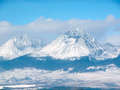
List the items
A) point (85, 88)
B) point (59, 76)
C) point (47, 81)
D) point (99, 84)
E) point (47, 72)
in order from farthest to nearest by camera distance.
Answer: point (47, 72) < point (59, 76) < point (47, 81) < point (99, 84) < point (85, 88)

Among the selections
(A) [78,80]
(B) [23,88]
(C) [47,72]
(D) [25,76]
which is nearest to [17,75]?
(D) [25,76]

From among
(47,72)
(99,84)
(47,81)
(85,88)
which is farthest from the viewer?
(47,72)

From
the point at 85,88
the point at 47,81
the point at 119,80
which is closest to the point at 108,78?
the point at 119,80

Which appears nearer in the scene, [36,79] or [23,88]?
[23,88]

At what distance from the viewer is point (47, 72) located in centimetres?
19850

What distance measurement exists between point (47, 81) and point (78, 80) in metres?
11.3

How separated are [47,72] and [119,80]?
151ft

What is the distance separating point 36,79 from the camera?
17400 cm

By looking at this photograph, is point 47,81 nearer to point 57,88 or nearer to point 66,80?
point 66,80

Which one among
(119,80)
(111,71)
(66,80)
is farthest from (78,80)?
(111,71)

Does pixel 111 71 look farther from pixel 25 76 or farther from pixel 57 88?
pixel 57 88

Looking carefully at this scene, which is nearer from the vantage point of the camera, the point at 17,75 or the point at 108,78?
the point at 108,78

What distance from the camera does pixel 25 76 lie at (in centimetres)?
18325

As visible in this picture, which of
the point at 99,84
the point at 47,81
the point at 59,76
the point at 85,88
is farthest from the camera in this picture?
the point at 59,76
